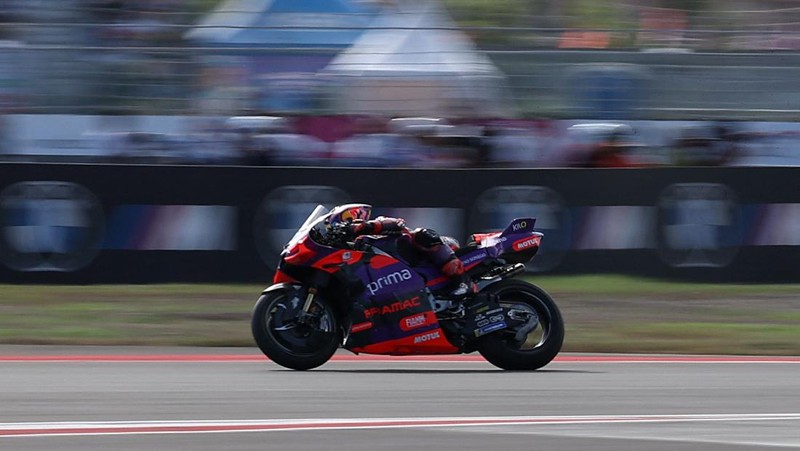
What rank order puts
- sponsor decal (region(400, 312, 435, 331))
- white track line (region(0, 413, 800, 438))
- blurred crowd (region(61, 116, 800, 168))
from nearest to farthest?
1. white track line (region(0, 413, 800, 438))
2. sponsor decal (region(400, 312, 435, 331))
3. blurred crowd (region(61, 116, 800, 168))

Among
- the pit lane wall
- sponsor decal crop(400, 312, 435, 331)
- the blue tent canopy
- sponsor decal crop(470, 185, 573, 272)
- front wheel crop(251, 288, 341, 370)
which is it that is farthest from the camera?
the blue tent canopy

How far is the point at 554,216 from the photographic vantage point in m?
13.1

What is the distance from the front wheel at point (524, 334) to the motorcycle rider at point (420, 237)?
0.20 metres

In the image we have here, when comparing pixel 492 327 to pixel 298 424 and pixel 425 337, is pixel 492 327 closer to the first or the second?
pixel 425 337

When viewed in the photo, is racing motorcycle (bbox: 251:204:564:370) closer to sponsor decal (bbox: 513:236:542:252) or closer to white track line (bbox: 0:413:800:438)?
sponsor decal (bbox: 513:236:542:252)

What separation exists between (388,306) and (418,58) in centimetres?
620

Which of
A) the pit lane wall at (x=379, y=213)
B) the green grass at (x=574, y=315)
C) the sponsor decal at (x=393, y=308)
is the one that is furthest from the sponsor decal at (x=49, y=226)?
the sponsor decal at (x=393, y=308)

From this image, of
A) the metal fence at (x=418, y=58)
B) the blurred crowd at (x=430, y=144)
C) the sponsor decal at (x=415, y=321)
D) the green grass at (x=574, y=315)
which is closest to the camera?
the sponsor decal at (x=415, y=321)

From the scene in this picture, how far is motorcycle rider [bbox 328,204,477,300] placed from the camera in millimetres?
7941

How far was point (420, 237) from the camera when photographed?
8039 mm

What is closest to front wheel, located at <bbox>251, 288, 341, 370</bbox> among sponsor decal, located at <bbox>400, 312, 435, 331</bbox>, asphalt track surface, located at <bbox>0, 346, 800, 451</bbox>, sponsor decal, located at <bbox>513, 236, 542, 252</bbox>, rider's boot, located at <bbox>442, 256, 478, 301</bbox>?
asphalt track surface, located at <bbox>0, 346, 800, 451</bbox>

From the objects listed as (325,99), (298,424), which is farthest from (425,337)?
(325,99)

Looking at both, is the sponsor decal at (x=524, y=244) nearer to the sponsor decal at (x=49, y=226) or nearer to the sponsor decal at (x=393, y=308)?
the sponsor decal at (x=393, y=308)

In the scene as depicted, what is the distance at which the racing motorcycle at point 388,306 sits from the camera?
26.0ft
